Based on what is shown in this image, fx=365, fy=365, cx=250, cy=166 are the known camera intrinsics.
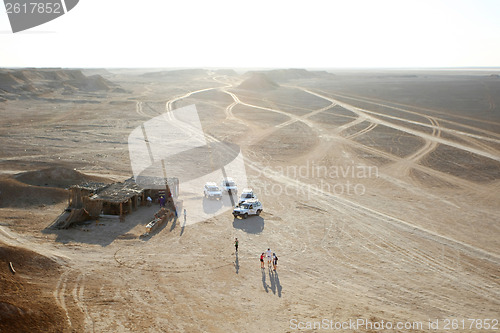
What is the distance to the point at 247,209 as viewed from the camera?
24.4 metres

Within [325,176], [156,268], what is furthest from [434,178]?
[156,268]

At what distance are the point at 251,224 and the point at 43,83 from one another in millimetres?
87899

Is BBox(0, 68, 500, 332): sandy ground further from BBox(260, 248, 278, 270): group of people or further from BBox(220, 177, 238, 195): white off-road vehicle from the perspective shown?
BBox(220, 177, 238, 195): white off-road vehicle

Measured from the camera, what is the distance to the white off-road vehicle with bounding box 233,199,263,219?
24.3 m

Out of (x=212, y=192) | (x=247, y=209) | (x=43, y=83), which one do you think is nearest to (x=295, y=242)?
(x=247, y=209)

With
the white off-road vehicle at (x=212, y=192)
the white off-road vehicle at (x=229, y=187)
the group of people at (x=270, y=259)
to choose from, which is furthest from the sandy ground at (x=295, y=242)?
the white off-road vehicle at (x=212, y=192)

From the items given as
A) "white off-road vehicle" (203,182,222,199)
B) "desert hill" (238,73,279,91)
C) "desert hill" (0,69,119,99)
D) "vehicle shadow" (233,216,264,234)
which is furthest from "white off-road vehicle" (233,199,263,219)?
"desert hill" (238,73,279,91)

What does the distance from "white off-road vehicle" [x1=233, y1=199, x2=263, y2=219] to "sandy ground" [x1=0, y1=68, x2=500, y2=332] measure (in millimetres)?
735

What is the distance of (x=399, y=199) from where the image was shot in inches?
1149

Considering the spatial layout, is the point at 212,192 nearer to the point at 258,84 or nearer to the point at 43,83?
the point at 258,84

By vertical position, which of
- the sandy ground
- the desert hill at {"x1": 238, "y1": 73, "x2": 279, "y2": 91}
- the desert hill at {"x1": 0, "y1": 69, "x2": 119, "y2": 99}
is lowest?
the sandy ground

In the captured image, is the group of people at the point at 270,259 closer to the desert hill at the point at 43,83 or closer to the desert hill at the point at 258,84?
the desert hill at the point at 43,83

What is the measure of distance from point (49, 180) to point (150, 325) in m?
18.8

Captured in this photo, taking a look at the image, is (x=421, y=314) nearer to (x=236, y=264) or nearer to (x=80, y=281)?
(x=236, y=264)
